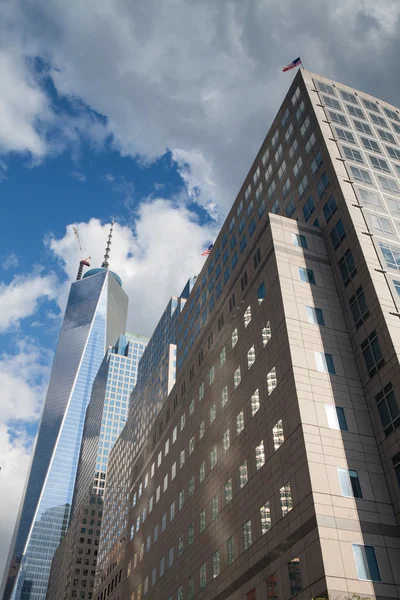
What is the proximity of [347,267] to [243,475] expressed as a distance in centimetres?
2276

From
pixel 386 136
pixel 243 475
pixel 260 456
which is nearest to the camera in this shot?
pixel 260 456

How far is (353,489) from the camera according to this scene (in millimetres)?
41594

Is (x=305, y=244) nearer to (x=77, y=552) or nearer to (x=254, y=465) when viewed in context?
(x=254, y=465)

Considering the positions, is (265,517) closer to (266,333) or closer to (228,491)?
(228,491)

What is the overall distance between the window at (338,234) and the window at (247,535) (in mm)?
29220

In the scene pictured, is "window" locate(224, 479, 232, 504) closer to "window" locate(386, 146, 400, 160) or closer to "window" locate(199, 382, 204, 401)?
"window" locate(199, 382, 204, 401)

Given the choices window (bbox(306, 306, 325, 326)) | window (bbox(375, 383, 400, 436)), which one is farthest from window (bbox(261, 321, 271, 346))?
window (bbox(375, 383, 400, 436))

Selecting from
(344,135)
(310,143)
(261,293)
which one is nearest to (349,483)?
(261,293)

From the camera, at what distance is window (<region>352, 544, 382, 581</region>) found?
37.1 m

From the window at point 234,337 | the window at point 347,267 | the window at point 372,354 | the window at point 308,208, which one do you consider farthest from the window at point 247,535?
the window at point 308,208

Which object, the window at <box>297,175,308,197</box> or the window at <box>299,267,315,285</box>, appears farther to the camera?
the window at <box>297,175,308,197</box>

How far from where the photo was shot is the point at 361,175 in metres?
64.7

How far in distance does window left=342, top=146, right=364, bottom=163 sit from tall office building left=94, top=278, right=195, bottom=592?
156 feet

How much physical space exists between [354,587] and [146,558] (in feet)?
159
